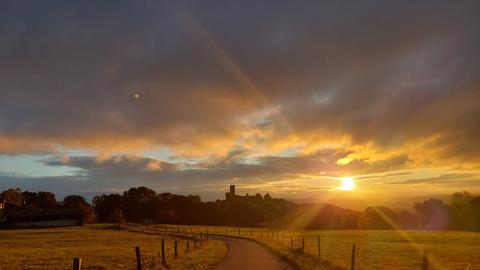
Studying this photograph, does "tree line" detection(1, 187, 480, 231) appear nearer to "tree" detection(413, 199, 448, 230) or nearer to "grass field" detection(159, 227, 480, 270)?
"tree" detection(413, 199, 448, 230)

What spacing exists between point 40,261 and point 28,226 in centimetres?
11139

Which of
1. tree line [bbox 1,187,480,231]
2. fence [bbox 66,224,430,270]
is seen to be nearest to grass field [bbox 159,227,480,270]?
fence [bbox 66,224,430,270]

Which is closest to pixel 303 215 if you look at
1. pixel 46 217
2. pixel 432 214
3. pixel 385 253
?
pixel 432 214

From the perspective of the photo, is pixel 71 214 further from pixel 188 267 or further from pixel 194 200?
pixel 188 267

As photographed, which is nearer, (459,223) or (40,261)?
(40,261)

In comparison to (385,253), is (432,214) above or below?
above

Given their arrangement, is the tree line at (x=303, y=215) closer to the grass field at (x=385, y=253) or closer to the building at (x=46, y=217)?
the building at (x=46, y=217)

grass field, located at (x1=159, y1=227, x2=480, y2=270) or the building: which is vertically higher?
the building

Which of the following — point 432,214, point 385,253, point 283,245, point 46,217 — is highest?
point 432,214

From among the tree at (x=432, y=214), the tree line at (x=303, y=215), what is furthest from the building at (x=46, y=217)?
the tree at (x=432, y=214)

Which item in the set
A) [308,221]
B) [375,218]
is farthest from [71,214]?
[375,218]

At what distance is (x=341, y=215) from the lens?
550ft

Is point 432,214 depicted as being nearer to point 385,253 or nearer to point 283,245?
point 385,253

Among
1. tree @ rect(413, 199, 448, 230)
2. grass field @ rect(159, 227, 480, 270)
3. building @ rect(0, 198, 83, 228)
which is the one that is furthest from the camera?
tree @ rect(413, 199, 448, 230)
